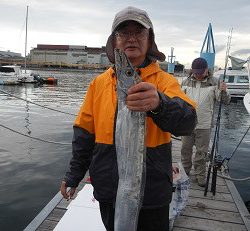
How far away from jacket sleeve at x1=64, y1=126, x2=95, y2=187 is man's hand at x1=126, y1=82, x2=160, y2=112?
105 cm

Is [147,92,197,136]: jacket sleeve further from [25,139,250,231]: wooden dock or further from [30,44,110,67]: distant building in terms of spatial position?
[30,44,110,67]: distant building

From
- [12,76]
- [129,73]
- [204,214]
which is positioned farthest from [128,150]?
[12,76]

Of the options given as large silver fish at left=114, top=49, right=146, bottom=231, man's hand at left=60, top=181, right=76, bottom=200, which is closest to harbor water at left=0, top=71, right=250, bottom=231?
man's hand at left=60, top=181, right=76, bottom=200

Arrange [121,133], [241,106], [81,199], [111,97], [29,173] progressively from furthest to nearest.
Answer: [241,106], [29,173], [81,199], [111,97], [121,133]

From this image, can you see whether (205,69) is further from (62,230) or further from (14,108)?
(14,108)

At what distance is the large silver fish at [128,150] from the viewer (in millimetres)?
1836

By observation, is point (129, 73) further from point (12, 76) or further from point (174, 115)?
point (12, 76)

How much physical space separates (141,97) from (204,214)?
4200mm

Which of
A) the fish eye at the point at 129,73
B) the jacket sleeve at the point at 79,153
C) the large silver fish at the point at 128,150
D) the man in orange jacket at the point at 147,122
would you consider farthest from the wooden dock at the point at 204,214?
the fish eye at the point at 129,73

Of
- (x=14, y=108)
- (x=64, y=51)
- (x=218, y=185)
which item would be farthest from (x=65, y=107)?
(x=64, y=51)

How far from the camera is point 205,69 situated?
6.15 metres

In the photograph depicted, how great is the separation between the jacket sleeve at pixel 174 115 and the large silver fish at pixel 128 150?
0.16 m

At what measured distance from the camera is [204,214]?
544 cm

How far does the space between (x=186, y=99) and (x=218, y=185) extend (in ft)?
16.7
